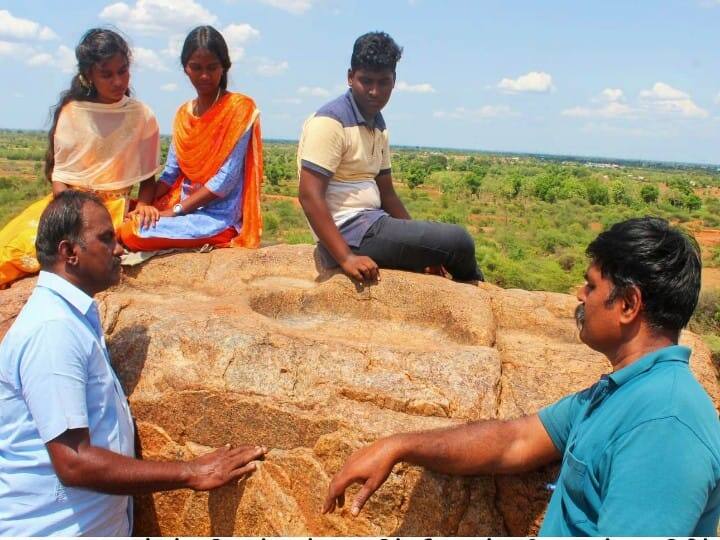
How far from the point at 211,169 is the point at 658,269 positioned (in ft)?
9.80

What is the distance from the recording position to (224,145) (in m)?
3.96

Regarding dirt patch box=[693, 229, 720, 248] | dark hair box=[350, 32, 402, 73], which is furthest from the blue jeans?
dirt patch box=[693, 229, 720, 248]

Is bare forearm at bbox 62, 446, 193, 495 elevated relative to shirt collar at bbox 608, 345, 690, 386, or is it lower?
lower

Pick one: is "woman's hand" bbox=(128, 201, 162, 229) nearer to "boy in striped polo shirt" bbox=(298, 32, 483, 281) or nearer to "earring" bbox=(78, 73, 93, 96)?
"earring" bbox=(78, 73, 93, 96)

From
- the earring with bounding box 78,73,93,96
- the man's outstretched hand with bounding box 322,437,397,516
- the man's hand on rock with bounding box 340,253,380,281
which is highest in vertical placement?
the earring with bounding box 78,73,93,96

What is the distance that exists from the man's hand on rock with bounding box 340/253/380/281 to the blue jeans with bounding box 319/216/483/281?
5.3 inches

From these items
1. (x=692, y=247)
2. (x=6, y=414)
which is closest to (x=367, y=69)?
(x=692, y=247)

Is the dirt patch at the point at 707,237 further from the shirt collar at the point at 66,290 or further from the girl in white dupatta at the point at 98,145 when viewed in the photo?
the shirt collar at the point at 66,290

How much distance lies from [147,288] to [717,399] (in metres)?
2.73

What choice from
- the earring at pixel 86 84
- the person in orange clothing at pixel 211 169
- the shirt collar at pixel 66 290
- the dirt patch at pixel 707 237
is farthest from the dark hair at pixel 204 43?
the dirt patch at pixel 707 237

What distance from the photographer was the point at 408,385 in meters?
2.40

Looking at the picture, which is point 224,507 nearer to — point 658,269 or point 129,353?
point 129,353

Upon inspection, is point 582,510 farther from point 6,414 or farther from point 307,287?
point 307,287

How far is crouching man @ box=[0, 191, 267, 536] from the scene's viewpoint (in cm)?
190
